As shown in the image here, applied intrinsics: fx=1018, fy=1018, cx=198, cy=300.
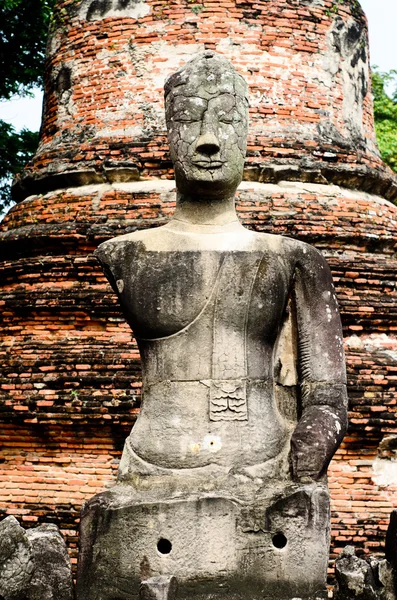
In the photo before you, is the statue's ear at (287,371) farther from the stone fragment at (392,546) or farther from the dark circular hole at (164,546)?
the dark circular hole at (164,546)

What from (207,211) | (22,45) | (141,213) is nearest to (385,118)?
(22,45)

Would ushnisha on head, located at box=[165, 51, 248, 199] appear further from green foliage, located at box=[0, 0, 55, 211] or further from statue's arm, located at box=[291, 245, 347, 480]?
green foliage, located at box=[0, 0, 55, 211]

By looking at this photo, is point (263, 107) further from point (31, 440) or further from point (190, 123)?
point (190, 123)

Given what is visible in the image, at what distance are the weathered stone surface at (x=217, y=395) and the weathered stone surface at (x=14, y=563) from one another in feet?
0.70

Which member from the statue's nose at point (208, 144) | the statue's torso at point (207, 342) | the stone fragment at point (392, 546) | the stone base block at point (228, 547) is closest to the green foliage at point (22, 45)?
the statue's nose at point (208, 144)

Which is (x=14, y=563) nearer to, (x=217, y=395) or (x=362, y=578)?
(x=217, y=395)

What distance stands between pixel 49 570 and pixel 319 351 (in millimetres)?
1390

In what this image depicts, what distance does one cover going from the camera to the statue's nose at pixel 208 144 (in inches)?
166

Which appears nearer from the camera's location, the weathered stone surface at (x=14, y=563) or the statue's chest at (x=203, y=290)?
the weathered stone surface at (x=14, y=563)

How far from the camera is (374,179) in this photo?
9.95 m

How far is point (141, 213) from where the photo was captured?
9.11 metres

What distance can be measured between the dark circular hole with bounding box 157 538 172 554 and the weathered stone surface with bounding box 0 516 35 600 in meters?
0.51

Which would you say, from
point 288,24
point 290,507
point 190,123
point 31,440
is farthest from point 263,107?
point 290,507

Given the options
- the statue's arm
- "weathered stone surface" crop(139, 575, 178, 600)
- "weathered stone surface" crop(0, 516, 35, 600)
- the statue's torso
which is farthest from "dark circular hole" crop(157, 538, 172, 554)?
the statue's arm
